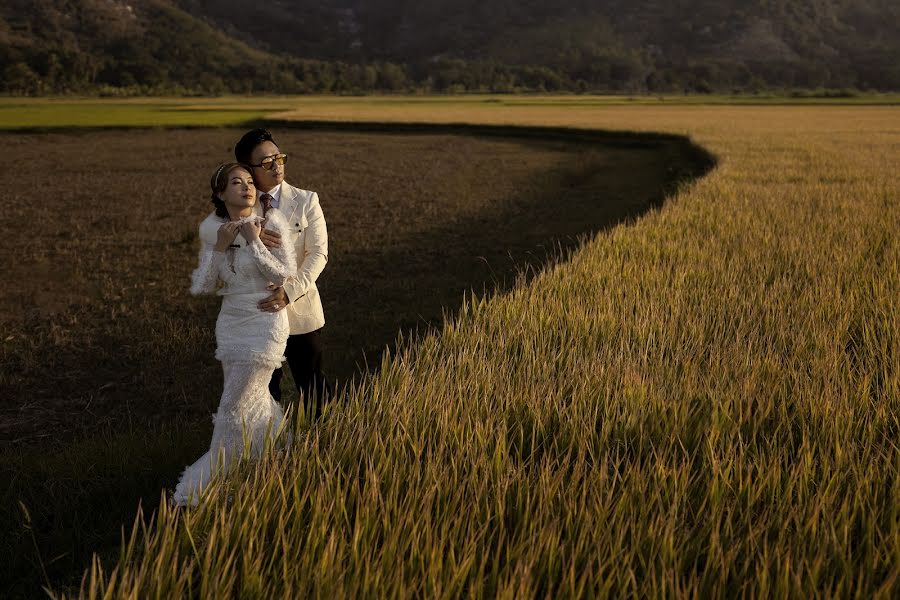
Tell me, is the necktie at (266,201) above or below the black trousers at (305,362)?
above

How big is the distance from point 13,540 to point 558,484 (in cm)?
240

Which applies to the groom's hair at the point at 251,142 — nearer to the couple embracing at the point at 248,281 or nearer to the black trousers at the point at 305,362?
the couple embracing at the point at 248,281

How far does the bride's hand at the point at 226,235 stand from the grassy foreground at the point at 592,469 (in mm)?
829

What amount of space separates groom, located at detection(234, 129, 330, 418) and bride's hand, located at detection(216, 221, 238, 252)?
0.17 metres

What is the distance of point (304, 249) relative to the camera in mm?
3613

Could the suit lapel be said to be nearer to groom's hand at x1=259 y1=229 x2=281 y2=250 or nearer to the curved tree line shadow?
groom's hand at x1=259 y1=229 x2=281 y2=250


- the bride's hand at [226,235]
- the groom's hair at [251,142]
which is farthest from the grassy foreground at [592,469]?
the groom's hair at [251,142]

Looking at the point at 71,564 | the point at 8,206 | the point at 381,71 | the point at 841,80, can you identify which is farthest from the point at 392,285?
the point at 841,80

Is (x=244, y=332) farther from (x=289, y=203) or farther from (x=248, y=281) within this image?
(x=289, y=203)

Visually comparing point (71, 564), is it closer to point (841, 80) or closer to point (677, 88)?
point (677, 88)

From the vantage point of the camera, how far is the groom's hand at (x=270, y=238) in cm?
318

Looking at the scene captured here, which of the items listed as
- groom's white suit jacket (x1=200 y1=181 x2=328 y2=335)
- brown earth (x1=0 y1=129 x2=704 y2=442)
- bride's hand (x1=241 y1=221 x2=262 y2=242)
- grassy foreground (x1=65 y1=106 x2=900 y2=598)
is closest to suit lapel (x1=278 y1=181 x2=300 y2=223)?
groom's white suit jacket (x1=200 y1=181 x2=328 y2=335)

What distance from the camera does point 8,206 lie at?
14.3 metres

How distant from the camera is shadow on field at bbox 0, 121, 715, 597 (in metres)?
3.46
